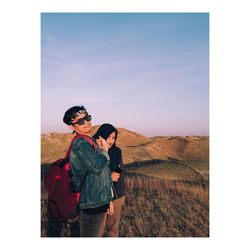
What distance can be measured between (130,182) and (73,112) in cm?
142

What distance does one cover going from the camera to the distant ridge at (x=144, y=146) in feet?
15.5

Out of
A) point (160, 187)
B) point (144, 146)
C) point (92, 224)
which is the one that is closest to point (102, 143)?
point (92, 224)

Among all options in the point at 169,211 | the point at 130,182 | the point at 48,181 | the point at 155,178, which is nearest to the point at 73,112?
the point at 48,181

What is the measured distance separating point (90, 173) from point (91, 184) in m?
0.14

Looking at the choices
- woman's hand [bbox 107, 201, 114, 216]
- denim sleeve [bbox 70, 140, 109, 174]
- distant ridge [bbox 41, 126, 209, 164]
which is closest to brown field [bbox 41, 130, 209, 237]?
distant ridge [bbox 41, 126, 209, 164]

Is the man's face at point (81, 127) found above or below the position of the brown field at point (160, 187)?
above

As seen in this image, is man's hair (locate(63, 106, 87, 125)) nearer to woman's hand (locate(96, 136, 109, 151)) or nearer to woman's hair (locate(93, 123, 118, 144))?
woman's hair (locate(93, 123, 118, 144))

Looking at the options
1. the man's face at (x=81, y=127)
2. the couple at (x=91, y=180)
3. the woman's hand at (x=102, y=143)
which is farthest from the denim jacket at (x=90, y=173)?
the man's face at (x=81, y=127)

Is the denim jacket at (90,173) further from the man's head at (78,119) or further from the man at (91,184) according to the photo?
the man's head at (78,119)

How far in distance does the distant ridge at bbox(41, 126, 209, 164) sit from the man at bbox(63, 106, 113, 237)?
620 mm

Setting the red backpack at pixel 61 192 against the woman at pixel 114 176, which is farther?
the woman at pixel 114 176

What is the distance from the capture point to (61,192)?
3.92 metres

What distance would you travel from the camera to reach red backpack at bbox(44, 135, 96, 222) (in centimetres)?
387

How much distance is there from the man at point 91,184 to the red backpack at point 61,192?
79mm
